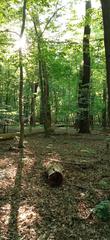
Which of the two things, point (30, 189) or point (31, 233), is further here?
point (30, 189)

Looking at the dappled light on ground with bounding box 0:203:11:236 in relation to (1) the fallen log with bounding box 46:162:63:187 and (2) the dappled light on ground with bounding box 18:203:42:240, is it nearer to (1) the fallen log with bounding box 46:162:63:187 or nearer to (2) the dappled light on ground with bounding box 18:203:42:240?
(2) the dappled light on ground with bounding box 18:203:42:240

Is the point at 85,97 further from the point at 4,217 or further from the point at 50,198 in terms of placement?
the point at 4,217

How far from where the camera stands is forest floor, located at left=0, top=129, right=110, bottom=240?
16.4 ft

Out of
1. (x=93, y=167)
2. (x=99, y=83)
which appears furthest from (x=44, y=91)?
(x=99, y=83)

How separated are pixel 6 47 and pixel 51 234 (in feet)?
32.1

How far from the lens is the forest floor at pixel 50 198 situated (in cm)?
498

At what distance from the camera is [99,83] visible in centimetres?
2869

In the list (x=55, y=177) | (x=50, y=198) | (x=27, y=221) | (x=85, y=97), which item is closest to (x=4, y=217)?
(x=27, y=221)

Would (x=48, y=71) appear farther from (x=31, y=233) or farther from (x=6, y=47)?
(x=31, y=233)

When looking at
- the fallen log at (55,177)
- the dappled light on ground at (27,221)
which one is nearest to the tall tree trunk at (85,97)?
the fallen log at (55,177)

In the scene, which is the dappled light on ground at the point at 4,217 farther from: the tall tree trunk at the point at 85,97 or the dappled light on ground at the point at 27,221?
the tall tree trunk at the point at 85,97

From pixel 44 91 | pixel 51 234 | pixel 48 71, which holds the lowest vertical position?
pixel 51 234

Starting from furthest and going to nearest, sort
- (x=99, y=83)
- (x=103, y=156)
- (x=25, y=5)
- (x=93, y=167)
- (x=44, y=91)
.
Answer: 1. (x=99, y=83)
2. (x=44, y=91)
3. (x=103, y=156)
4. (x=25, y=5)
5. (x=93, y=167)

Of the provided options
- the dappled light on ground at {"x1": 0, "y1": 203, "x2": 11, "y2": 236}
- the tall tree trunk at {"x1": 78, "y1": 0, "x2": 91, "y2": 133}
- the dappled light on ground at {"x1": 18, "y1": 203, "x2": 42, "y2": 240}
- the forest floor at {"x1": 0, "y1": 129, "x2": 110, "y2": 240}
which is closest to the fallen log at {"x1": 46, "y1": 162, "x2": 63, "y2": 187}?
the forest floor at {"x1": 0, "y1": 129, "x2": 110, "y2": 240}
